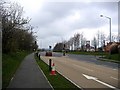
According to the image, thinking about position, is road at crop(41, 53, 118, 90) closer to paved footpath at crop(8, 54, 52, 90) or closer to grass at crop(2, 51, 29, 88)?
paved footpath at crop(8, 54, 52, 90)

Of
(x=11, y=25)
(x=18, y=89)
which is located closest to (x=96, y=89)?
(x=18, y=89)

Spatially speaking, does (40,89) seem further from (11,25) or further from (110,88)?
(11,25)

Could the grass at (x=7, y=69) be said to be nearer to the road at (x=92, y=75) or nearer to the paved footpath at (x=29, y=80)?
the paved footpath at (x=29, y=80)

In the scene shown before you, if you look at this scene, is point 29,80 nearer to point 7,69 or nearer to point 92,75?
point 7,69

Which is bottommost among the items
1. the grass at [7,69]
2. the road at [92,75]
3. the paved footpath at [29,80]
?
the road at [92,75]

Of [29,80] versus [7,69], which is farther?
[7,69]

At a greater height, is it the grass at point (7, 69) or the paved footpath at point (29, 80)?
the grass at point (7, 69)

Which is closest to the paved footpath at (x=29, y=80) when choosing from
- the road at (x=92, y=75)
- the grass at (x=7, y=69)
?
the grass at (x=7, y=69)

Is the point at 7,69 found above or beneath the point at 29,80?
above

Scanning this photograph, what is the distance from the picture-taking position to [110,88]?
15.4 metres

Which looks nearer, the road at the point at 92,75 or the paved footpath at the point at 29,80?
the paved footpath at the point at 29,80

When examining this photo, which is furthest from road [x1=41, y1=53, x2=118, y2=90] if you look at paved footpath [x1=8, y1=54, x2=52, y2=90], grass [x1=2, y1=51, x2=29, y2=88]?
grass [x1=2, y1=51, x2=29, y2=88]

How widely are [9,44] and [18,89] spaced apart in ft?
90.6

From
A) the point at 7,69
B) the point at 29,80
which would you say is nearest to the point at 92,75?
the point at 29,80
